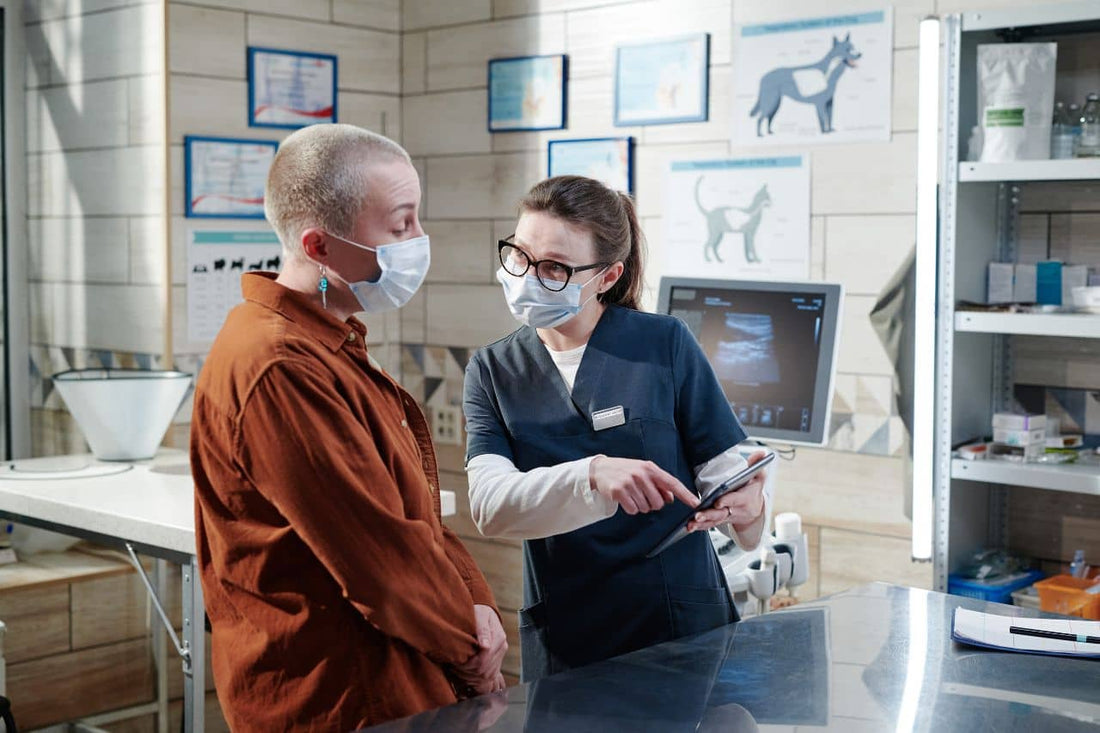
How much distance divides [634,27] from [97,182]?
1.66m

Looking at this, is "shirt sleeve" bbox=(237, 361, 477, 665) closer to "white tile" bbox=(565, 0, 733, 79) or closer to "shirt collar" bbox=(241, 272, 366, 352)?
"shirt collar" bbox=(241, 272, 366, 352)

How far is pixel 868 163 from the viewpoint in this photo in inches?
130

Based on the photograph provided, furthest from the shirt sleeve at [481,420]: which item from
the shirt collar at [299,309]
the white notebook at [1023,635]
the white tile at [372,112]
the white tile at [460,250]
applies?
the white tile at [372,112]

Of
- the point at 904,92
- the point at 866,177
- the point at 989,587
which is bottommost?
the point at 989,587

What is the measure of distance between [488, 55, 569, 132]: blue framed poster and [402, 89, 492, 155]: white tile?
2.1 inches

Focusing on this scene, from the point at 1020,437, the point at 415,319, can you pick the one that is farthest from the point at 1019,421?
the point at 415,319

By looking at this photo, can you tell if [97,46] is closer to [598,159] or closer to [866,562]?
[598,159]

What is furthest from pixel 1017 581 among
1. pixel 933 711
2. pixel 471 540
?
pixel 471 540

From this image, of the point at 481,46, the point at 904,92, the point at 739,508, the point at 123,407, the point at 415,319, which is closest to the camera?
the point at 739,508

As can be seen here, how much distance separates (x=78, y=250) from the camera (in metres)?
3.95

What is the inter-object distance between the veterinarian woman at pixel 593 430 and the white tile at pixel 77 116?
7.32 feet

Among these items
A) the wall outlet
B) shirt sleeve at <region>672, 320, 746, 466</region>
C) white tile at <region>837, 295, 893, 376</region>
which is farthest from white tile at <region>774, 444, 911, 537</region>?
shirt sleeve at <region>672, 320, 746, 466</region>

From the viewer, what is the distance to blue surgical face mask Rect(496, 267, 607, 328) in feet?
6.59

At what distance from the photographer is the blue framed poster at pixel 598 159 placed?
380cm
